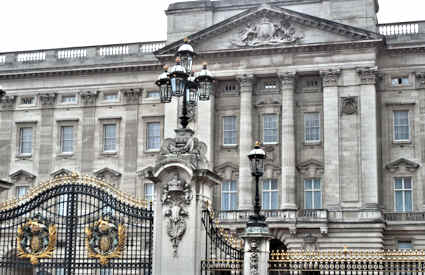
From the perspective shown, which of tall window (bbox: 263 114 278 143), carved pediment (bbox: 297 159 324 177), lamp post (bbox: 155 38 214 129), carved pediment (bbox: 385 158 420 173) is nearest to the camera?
lamp post (bbox: 155 38 214 129)

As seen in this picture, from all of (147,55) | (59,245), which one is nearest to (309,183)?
(147,55)

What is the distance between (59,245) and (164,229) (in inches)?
191

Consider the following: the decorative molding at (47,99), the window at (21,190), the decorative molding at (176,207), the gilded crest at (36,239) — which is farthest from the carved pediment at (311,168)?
the decorative molding at (176,207)

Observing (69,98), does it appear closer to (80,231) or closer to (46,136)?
(46,136)

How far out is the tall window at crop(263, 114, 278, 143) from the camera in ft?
188

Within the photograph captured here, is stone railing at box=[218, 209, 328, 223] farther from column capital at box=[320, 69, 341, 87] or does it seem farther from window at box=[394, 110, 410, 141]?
column capital at box=[320, 69, 341, 87]

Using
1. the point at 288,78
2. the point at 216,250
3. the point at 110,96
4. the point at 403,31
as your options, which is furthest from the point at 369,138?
the point at 216,250

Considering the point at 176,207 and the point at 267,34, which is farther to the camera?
the point at 267,34

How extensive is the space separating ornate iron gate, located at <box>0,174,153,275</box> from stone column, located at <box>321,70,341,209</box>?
29949 millimetres

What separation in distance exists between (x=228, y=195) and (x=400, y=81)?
47.5 feet

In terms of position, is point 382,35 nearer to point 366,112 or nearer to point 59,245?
point 366,112

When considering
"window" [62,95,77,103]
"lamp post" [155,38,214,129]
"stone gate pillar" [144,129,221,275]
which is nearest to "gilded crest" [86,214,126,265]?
"stone gate pillar" [144,129,221,275]

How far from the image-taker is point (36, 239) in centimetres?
2584

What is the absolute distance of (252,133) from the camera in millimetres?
57219
